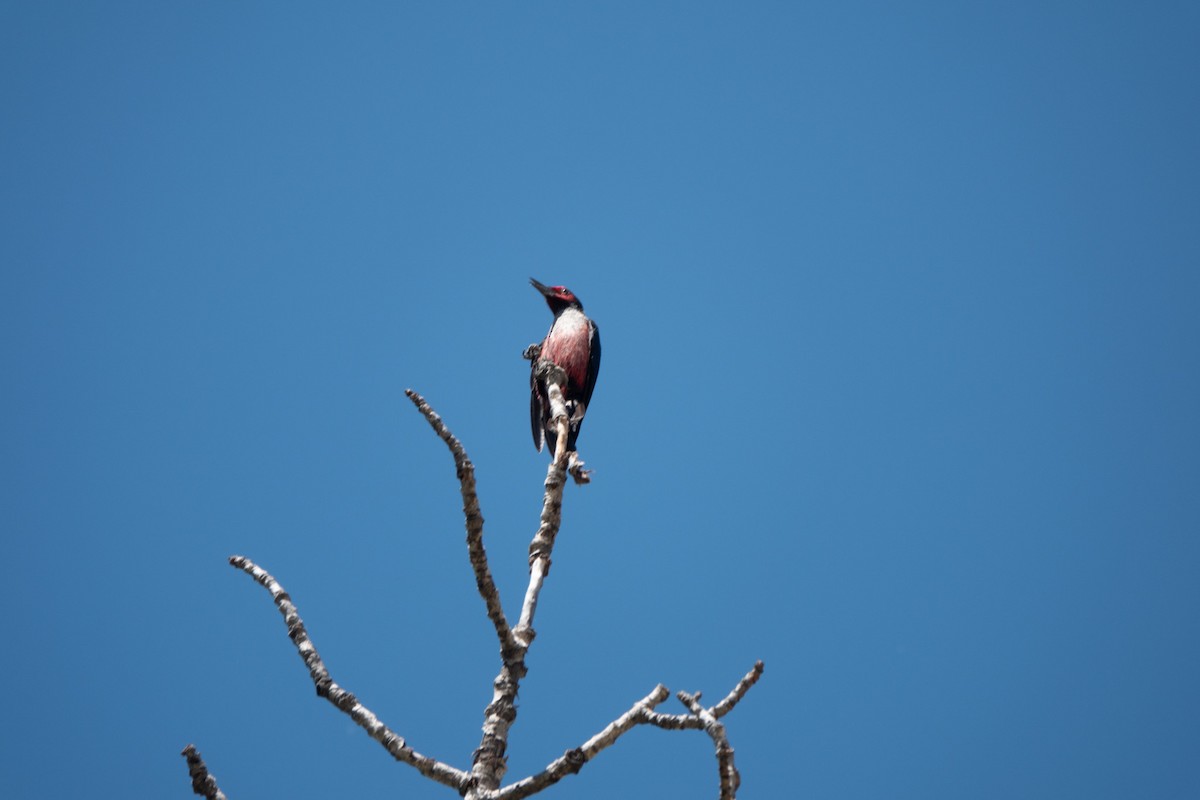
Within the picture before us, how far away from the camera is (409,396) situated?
301cm

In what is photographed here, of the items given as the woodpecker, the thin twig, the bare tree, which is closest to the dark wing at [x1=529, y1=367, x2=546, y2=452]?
the woodpecker

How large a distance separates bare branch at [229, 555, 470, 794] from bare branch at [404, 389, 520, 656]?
0.40 metres

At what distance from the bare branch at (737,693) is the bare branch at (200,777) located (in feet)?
4.57

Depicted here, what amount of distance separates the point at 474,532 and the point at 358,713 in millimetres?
631

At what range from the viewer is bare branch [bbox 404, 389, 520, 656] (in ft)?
9.46

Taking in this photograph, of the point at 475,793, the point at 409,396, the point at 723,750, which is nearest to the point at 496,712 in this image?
the point at 475,793

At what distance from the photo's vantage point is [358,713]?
2.82 meters

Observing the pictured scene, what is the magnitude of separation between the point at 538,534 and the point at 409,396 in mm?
741

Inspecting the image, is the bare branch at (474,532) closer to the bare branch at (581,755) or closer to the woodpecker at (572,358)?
the bare branch at (581,755)

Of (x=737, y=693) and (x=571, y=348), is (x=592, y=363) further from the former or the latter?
(x=737, y=693)

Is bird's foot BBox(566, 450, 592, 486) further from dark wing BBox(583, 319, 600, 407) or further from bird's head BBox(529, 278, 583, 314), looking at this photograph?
bird's head BBox(529, 278, 583, 314)

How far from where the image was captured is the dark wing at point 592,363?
7836 mm

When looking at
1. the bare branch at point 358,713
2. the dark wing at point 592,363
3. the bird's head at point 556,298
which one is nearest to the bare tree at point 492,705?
the bare branch at point 358,713

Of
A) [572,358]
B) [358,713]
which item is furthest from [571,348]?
[358,713]
